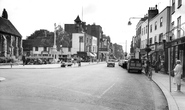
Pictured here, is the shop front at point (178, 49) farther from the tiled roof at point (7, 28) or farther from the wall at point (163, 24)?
the tiled roof at point (7, 28)

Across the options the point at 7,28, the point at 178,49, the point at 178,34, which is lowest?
the point at 178,49

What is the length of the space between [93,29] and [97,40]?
5845 millimetres

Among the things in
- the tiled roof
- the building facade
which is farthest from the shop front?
the tiled roof

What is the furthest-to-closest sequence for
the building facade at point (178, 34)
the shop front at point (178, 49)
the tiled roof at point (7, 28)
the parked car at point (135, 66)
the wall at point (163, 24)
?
the tiled roof at point (7, 28)
the wall at point (163, 24)
the parked car at point (135, 66)
the building facade at point (178, 34)
the shop front at point (178, 49)

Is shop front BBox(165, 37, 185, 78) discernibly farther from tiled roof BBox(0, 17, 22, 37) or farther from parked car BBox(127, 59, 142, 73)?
tiled roof BBox(0, 17, 22, 37)

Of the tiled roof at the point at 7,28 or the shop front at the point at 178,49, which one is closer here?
the shop front at the point at 178,49

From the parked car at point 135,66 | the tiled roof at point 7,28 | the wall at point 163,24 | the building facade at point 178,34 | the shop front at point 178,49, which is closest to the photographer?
the shop front at point 178,49

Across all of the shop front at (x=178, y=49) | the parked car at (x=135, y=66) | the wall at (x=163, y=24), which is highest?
the wall at (x=163, y=24)

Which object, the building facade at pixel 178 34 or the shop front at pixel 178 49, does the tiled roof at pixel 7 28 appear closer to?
the building facade at pixel 178 34

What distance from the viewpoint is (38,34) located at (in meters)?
88.1

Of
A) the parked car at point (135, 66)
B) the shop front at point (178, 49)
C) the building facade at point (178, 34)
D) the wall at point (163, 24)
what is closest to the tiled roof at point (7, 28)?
the wall at point (163, 24)

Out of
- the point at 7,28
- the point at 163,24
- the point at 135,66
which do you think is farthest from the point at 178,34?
the point at 7,28

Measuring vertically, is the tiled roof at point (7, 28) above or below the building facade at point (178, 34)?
above

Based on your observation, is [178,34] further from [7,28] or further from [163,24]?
[7,28]
